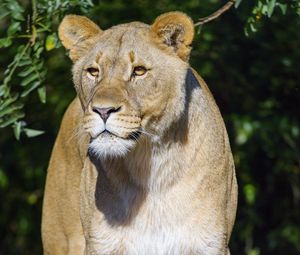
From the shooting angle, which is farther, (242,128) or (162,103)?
(242,128)

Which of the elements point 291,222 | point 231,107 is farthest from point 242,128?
point 291,222

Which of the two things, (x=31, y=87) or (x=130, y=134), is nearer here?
(x=130, y=134)

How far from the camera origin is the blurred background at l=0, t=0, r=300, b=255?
739 centimetres

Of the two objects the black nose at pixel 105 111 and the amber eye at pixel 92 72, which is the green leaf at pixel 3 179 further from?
the black nose at pixel 105 111

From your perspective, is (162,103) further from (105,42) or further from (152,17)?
(152,17)

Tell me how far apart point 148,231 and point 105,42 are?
84 cm

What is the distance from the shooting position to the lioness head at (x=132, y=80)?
443cm

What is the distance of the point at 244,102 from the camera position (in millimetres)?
7812

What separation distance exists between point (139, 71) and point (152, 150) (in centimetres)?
38

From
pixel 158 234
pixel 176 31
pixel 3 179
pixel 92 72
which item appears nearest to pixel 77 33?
pixel 92 72

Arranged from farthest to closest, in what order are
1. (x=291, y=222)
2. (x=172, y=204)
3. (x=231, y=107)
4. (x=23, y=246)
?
1. (x=23, y=246)
2. (x=291, y=222)
3. (x=231, y=107)
4. (x=172, y=204)

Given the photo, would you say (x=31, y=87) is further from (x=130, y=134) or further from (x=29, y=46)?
(x=130, y=134)

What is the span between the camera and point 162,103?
4613 mm

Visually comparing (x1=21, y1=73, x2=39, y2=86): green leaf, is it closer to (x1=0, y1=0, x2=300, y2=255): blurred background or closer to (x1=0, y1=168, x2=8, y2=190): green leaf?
(x1=0, y1=0, x2=300, y2=255): blurred background
